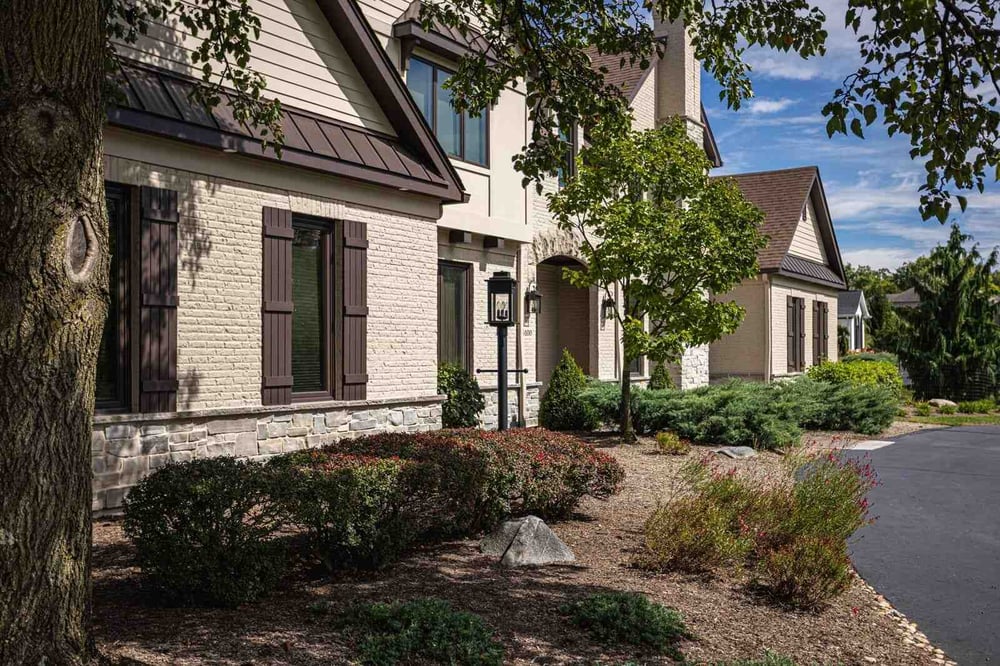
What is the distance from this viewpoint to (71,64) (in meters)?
4.33

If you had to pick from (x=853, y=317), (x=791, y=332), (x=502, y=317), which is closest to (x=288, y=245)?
(x=502, y=317)

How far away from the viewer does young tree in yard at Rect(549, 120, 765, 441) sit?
14828 millimetres

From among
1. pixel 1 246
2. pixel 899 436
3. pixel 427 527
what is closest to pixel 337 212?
pixel 427 527

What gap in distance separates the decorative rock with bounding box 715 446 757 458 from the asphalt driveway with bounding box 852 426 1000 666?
191cm

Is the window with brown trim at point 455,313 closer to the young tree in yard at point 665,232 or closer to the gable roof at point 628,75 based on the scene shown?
the young tree in yard at point 665,232

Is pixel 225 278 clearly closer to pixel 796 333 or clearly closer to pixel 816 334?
pixel 796 333

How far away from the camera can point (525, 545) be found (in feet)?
23.1

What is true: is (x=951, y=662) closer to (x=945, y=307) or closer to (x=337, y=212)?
(x=337, y=212)

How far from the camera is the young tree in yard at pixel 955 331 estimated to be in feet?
92.3

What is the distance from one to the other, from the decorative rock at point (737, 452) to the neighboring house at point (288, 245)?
13.0ft

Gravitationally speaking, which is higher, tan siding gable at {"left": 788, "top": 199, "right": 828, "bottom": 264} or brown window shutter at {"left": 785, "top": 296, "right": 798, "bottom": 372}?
tan siding gable at {"left": 788, "top": 199, "right": 828, "bottom": 264}

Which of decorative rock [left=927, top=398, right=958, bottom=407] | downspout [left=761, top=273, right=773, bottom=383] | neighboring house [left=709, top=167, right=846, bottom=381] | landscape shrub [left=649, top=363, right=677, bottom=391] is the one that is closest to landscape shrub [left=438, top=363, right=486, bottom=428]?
landscape shrub [left=649, top=363, right=677, bottom=391]

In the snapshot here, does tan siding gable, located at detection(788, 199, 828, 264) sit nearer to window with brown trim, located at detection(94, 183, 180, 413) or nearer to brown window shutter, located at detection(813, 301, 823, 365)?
brown window shutter, located at detection(813, 301, 823, 365)

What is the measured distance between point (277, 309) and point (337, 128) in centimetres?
260
